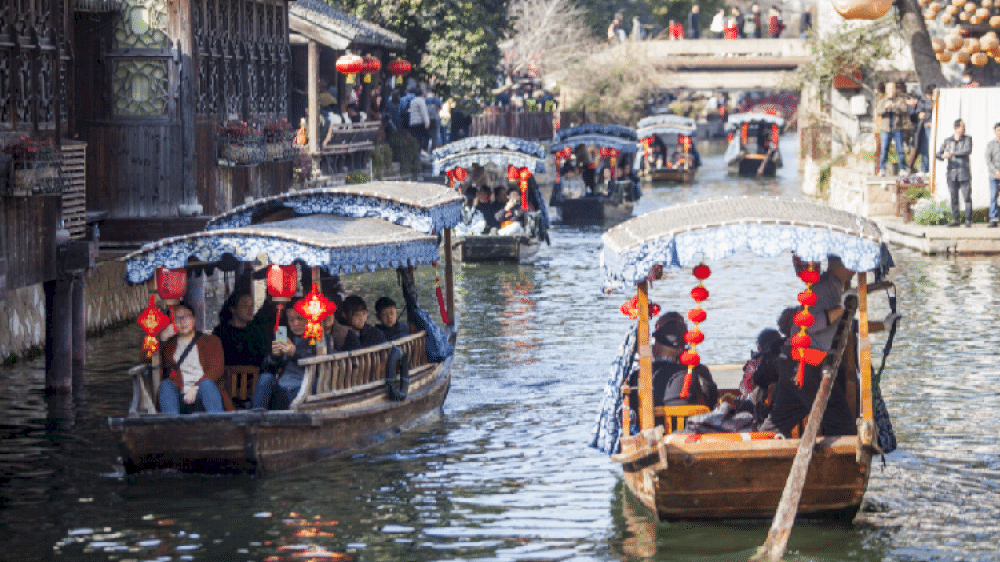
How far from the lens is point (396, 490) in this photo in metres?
12.5

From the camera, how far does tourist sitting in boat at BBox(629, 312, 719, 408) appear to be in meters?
11.6

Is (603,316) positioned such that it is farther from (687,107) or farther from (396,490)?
(687,107)

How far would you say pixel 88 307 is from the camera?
63.6ft

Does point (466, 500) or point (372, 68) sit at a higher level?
point (372, 68)

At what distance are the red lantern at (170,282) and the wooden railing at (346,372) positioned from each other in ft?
3.87

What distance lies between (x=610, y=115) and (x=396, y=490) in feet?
149

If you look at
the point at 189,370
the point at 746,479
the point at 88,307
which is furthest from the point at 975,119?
the point at 189,370

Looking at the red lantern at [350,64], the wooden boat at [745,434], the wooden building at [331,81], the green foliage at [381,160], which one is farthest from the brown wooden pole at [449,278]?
the green foliage at [381,160]

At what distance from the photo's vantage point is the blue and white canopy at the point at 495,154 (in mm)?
28219

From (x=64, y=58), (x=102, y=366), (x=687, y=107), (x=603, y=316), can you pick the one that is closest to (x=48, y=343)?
(x=102, y=366)

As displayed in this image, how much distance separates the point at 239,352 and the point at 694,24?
4925cm

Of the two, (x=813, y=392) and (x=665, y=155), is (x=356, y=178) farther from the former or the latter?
(x=813, y=392)

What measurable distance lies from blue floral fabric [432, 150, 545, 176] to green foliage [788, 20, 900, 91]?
1304cm

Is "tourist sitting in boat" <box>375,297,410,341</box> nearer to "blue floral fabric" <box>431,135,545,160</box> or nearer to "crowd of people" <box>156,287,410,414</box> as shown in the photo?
"crowd of people" <box>156,287,410,414</box>
